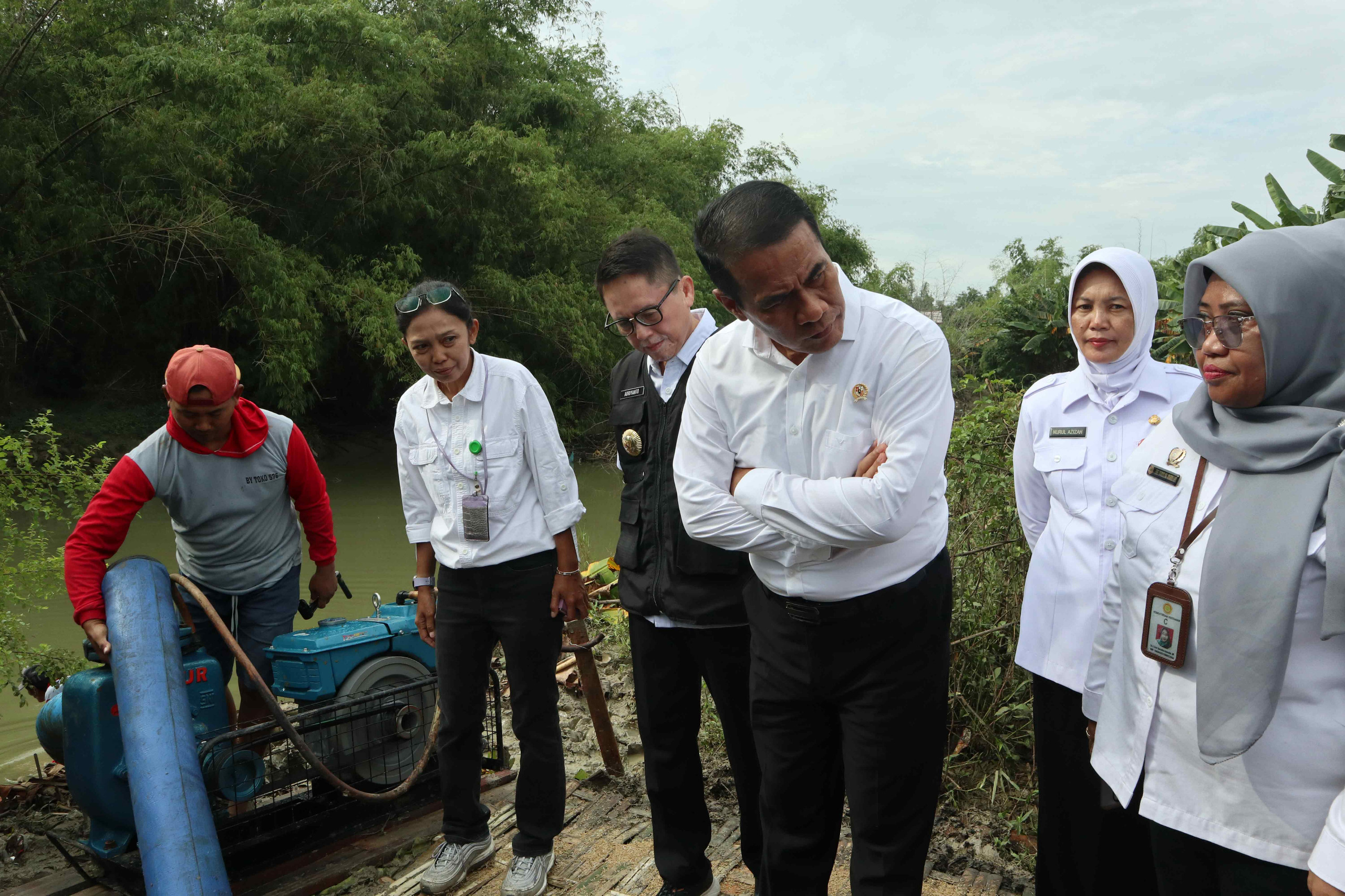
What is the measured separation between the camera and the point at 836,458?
2064 mm

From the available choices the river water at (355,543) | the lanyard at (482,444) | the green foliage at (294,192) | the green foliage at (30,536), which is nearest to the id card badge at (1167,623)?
the lanyard at (482,444)

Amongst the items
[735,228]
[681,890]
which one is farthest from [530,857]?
[735,228]

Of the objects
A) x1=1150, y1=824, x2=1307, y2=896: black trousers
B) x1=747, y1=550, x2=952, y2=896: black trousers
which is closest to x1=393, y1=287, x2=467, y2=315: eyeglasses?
x1=747, y1=550, x2=952, y2=896: black trousers

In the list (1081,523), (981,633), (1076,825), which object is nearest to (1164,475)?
(1081,523)

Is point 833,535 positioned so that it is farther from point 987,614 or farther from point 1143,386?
point 987,614

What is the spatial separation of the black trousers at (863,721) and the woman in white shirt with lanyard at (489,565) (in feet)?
3.45

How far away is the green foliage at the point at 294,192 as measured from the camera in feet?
38.4

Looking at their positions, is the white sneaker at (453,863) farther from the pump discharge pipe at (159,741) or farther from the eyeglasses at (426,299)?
the eyeglasses at (426,299)

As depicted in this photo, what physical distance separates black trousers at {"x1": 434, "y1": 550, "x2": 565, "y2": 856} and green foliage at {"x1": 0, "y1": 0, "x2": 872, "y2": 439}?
10491 mm

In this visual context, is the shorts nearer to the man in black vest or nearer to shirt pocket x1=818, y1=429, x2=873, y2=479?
the man in black vest

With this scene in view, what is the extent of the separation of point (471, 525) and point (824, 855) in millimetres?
1425

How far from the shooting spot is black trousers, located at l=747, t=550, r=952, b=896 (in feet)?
6.57

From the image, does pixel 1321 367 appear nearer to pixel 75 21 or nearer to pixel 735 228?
pixel 735 228

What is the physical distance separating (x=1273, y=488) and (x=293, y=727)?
266cm
